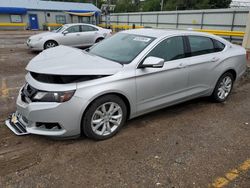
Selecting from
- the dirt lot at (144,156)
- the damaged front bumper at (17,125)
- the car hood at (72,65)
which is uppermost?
the car hood at (72,65)

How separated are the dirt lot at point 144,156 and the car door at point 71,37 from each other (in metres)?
7.47

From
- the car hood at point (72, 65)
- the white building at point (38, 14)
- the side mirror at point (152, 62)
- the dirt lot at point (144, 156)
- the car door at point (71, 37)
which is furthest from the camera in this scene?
the white building at point (38, 14)

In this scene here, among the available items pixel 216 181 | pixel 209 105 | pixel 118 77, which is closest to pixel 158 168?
pixel 216 181

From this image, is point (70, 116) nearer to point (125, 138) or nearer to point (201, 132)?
point (125, 138)

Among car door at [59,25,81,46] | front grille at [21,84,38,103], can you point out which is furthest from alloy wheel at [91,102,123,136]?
car door at [59,25,81,46]

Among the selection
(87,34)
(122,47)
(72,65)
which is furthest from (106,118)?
(87,34)

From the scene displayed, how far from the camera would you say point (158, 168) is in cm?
279

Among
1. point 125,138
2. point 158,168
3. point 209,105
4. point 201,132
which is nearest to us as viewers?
point 158,168

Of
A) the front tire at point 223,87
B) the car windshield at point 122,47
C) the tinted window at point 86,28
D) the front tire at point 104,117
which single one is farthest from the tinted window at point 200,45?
the tinted window at point 86,28

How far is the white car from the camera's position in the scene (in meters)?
10.5

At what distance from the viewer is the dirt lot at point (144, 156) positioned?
2580 mm

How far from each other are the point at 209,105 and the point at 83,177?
3234 millimetres

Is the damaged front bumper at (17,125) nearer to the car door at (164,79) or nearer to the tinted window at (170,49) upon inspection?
the car door at (164,79)

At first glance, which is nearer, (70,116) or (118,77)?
(70,116)
